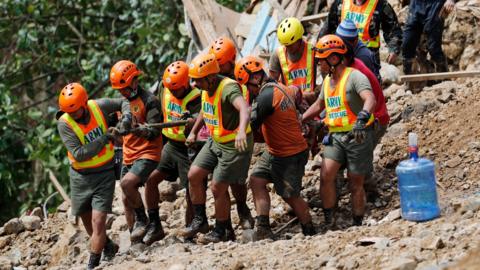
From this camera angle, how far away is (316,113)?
408 inches

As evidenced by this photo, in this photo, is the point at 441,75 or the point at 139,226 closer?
the point at 139,226

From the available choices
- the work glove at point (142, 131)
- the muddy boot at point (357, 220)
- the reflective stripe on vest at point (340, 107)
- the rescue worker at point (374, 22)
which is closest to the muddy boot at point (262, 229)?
the muddy boot at point (357, 220)

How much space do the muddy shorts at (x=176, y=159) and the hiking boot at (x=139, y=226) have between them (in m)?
0.49

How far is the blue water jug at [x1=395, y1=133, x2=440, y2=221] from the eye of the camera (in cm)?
905

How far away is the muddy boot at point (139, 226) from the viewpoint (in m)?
11.1

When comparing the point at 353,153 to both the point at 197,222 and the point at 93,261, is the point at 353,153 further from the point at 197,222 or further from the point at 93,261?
Result: the point at 93,261

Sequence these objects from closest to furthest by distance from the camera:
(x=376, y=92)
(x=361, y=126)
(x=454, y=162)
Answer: (x=361, y=126)
(x=376, y=92)
(x=454, y=162)

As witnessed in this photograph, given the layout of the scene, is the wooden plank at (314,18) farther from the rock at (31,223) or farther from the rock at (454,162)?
the rock at (31,223)

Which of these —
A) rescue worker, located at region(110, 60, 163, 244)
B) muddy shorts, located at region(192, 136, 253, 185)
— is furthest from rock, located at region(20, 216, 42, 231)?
muddy shorts, located at region(192, 136, 253, 185)

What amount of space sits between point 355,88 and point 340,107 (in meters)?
0.24

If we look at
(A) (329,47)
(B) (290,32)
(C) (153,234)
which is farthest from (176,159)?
(A) (329,47)

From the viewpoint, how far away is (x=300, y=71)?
1129cm

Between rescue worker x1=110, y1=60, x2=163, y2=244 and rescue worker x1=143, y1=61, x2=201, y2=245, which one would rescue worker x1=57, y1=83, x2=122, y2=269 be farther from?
rescue worker x1=143, y1=61, x2=201, y2=245

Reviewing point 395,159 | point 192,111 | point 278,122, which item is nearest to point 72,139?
point 192,111
